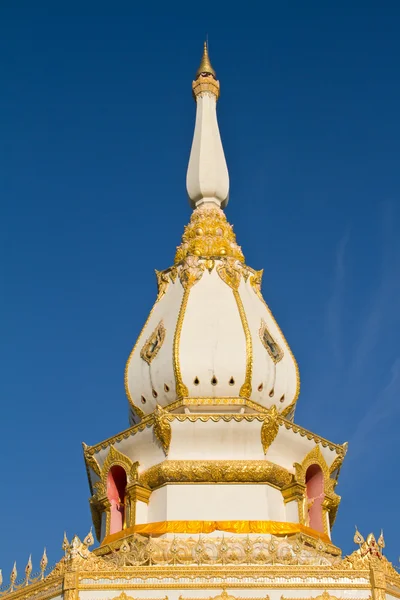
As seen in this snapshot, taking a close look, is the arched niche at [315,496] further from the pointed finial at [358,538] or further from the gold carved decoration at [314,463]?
the pointed finial at [358,538]

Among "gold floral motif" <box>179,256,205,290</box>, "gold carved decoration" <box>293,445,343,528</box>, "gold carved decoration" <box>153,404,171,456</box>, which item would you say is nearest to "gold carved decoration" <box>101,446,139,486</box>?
"gold carved decoration" <box>153,404,171,456</box>

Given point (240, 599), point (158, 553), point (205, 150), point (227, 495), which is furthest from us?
point (205, 150)

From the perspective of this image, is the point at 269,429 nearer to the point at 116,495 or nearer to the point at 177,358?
the point at 177,358

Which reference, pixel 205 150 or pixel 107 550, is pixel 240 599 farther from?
pixel 205 150

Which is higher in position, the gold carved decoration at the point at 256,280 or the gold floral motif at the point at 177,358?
the gold carved decoration at the point at 256,280

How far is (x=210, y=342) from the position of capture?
28.5 m

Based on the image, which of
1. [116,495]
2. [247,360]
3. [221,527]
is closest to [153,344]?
[247,360]

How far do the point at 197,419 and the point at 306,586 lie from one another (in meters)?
5.60

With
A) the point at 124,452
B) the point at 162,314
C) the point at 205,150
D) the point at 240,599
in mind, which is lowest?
the point at 240,599

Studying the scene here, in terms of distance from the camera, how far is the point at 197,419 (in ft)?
87.9

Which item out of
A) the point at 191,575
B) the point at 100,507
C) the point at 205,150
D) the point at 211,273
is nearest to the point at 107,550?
the point at 100,507

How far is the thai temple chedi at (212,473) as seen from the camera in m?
22.9

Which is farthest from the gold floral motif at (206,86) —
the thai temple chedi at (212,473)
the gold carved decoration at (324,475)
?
the gold carved decoration at (324,475)

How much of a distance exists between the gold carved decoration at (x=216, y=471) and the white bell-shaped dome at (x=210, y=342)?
1699 millimetres
